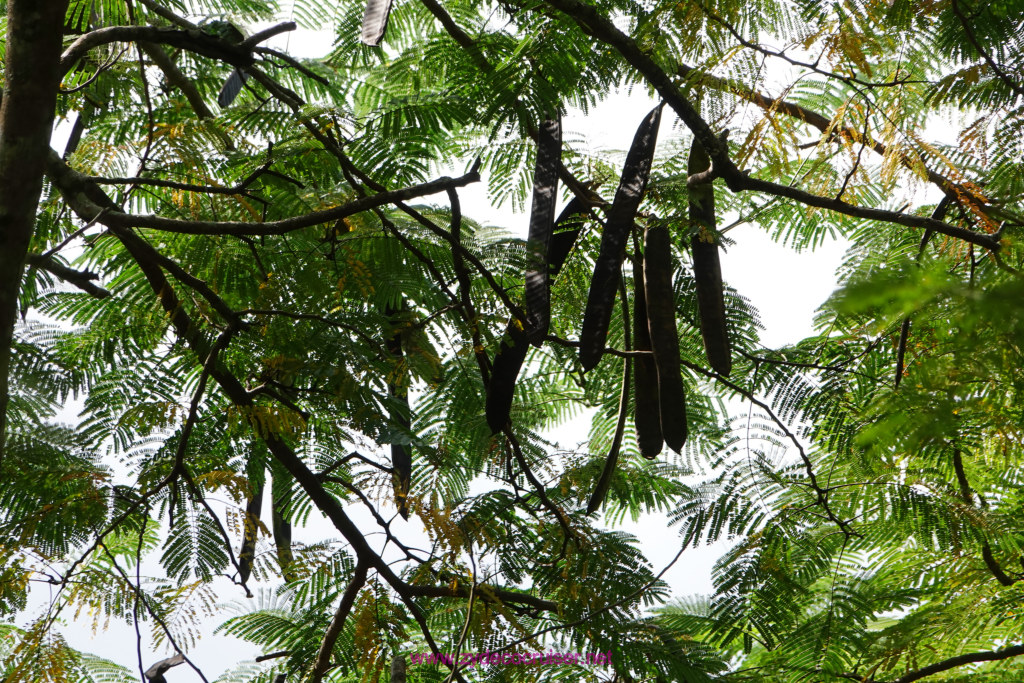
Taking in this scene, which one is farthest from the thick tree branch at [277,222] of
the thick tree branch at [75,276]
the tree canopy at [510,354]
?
the thick tree branch at [75,276]

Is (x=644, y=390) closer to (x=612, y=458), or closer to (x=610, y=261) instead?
(x=612, y=458)

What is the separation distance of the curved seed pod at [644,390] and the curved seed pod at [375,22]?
798mm

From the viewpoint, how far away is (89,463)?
2.73m

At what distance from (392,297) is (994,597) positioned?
194 centimetres

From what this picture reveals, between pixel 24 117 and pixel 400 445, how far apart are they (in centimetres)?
125

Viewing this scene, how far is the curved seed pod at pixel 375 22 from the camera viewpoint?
1846 millimetres

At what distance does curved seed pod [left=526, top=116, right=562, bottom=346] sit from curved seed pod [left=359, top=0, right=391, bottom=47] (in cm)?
51

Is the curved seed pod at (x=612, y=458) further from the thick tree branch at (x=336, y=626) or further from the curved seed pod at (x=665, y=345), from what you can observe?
the thick tree branch at (x=336, y=626)

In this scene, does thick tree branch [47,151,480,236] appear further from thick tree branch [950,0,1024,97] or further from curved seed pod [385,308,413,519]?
thick tree branch [950,0,1024,97]

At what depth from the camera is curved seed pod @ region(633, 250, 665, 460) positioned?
216cm

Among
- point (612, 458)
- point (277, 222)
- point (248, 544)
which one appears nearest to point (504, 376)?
point (612, 458)

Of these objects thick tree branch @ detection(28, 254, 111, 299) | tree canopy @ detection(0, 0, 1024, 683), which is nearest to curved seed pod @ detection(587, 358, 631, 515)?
tree canopy @ detection(0, 0, 1024, 683)

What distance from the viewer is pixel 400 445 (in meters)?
2.39

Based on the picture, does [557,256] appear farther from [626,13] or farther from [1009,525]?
[1009,525]
